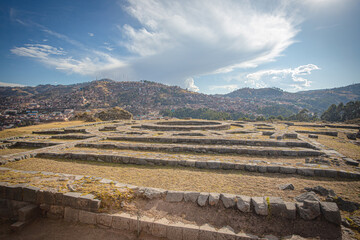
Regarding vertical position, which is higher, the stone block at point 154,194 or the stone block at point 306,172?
the stone block at point 306,172

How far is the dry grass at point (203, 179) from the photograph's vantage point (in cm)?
493

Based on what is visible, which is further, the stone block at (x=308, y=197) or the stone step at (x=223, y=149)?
the stone step at (x=223, y=149)

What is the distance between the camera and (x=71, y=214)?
4.49 metres

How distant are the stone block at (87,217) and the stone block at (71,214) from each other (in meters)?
0.14

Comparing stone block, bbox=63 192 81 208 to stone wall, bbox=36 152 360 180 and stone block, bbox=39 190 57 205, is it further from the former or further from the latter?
stone wall, bbox=36 152 360 180

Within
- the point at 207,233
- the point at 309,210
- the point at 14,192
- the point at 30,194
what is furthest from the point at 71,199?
the point at 309,210

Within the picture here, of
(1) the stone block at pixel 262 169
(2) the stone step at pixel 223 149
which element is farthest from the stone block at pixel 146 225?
(2) the stone step at pixel 223 149

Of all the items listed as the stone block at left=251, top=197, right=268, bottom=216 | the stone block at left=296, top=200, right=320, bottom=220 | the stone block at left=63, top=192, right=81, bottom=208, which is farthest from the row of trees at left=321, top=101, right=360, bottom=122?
the stone block at left=63, top=192, right=81, bottom=208

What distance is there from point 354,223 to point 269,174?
275 cm

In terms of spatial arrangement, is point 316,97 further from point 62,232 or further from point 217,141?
point 62,232

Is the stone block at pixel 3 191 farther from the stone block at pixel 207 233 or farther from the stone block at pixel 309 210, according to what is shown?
the stone block at pixel 309 210

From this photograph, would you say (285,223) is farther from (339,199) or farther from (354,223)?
(339,199)

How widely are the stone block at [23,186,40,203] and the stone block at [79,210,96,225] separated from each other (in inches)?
69.0

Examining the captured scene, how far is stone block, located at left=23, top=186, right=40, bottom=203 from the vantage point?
4.83 m
